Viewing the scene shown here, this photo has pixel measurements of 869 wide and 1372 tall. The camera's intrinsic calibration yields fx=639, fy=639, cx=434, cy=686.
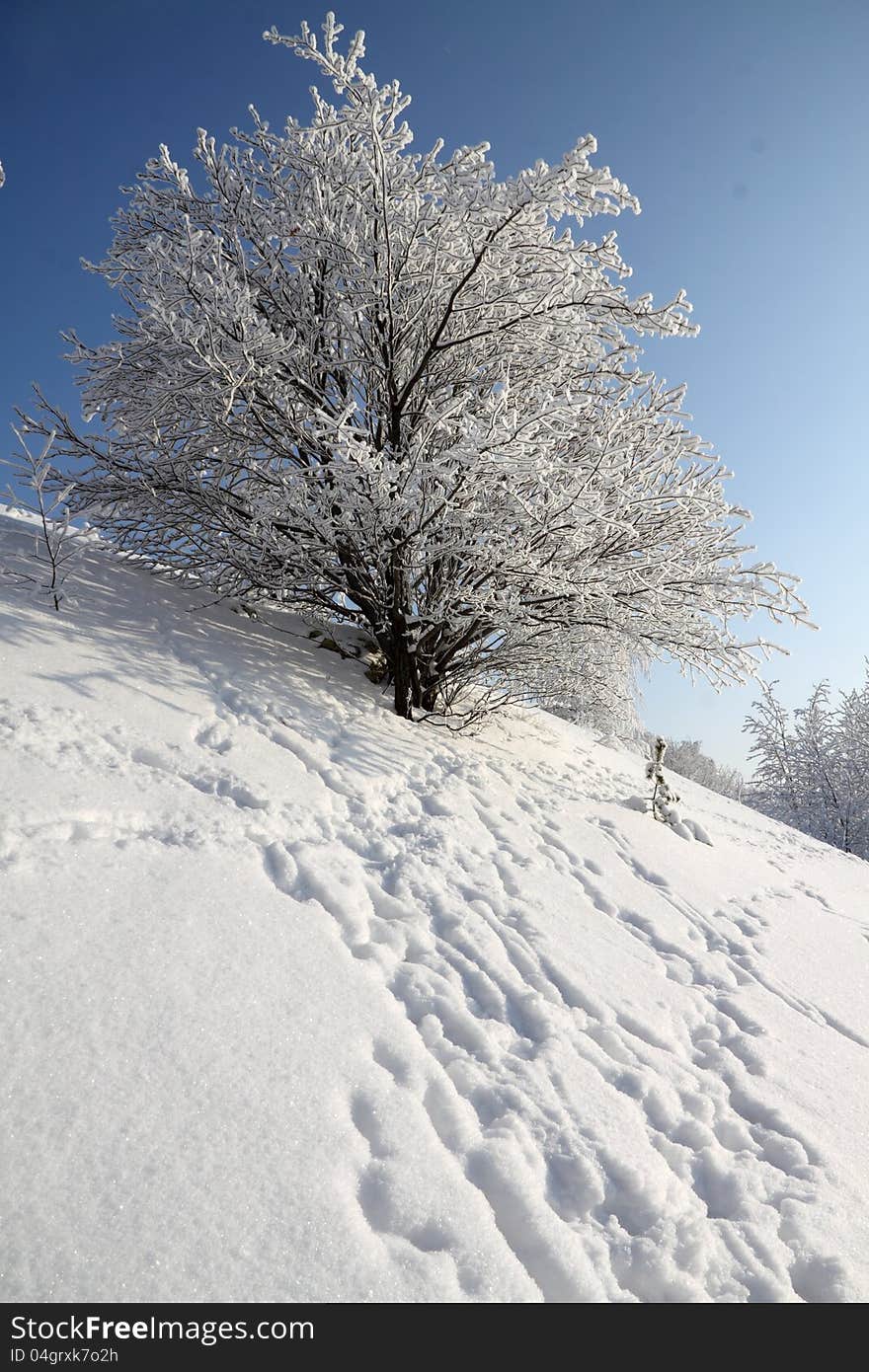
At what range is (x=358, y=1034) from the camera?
2.26 m

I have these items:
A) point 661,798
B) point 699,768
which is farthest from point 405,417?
point 699,768

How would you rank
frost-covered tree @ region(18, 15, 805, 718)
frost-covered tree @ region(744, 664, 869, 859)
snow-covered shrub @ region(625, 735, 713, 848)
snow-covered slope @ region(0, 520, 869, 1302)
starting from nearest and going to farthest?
snow-covered slope @ region(0, 520, 869, 1302), frost-covered tree @ region(18, 15, 805, 718), snow-covered shrub @ region(625, 735, 713, 848), frost-covered tree @ region(744, 664, 869, 859)

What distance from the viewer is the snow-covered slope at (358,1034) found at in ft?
5.32

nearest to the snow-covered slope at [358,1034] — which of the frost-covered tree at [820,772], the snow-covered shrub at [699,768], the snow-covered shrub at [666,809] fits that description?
the snow-covered shrub at [666,809]

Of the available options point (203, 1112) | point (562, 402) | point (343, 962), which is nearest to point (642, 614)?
point (562, 402)

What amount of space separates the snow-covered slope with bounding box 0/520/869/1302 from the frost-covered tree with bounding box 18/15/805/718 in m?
1.41

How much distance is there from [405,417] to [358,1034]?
448cm

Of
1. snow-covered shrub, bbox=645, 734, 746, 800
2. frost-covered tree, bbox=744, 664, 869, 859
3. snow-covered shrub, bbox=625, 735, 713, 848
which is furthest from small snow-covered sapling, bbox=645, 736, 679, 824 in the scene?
snow-covered shrub, bbox=645, 734, 746, 800

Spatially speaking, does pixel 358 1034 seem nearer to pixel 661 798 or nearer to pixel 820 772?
pixel 661 798

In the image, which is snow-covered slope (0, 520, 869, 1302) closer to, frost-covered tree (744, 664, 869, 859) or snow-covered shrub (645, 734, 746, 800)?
frost-covered tree (744, 664, 869, 859)

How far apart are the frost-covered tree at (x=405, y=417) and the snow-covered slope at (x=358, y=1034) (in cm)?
141

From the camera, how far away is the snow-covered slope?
63.8 inches
